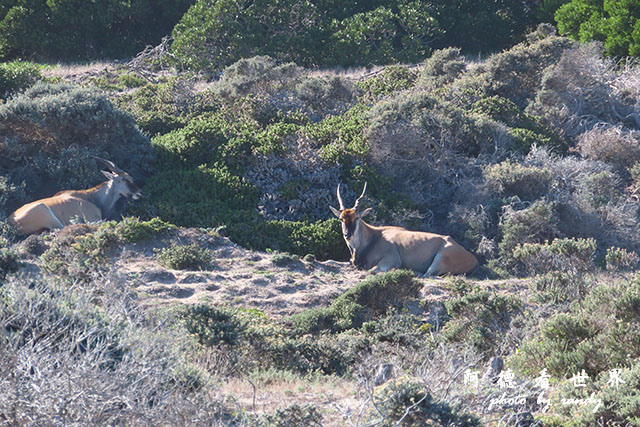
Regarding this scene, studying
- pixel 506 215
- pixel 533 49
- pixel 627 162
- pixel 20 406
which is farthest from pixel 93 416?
pixel 533 49

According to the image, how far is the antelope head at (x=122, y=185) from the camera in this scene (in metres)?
13.7

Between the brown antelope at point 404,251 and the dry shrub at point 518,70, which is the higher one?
the dry shrub at point 518,70

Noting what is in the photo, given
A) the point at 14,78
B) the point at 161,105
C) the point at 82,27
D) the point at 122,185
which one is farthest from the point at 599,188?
the point at 82,27

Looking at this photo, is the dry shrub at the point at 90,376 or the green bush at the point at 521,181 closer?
the dry shrub at the point at 90,376

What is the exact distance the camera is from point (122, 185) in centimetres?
1375

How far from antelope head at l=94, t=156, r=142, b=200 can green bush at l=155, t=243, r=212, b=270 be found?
104 inches

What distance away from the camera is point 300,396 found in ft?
20.7

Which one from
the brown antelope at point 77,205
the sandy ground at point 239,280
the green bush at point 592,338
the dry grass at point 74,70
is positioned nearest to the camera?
the green bush at point 592,338

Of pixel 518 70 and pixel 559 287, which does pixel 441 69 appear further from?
pixel 559 287

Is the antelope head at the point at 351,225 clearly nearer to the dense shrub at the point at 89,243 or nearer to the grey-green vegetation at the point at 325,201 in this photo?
the grey-green vegetation at the point at 325,201

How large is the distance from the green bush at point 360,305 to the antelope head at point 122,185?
5.35m

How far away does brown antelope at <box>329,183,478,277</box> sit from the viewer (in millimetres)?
12289

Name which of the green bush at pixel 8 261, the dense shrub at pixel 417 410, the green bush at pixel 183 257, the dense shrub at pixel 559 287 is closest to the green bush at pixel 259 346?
the dense shrub at pixel 417 410

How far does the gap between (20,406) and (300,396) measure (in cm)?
238
